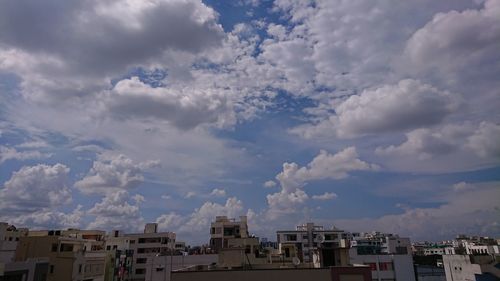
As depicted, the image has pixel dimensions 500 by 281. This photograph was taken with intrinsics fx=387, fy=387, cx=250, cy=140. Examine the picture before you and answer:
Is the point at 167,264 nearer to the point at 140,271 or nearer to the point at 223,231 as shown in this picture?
the point at 223,231

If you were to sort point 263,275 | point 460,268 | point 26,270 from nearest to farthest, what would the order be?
1. point 263,275
2. point 26,270
3. point 460,268

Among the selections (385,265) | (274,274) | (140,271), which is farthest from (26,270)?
(385,265)

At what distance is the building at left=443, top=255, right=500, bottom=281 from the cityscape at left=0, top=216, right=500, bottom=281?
13 centimetres

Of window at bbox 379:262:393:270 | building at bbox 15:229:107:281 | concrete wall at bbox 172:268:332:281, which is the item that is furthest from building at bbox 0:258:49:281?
window at bbox 379:262:393:270

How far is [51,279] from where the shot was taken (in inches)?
2507

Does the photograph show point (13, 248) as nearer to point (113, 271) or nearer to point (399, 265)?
point (113, 271)

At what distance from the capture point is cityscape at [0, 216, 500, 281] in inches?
1357

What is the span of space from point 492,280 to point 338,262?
26.5 m

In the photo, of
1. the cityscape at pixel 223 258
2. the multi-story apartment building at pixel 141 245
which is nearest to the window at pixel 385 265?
the cityscape at pixel 223 258

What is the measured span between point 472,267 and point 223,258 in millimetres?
37673

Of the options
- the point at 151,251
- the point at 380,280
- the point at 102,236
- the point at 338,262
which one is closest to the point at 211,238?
the point at 151,251

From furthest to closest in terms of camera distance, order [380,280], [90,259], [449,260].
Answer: [380,280]
[90,259]
[449,260]

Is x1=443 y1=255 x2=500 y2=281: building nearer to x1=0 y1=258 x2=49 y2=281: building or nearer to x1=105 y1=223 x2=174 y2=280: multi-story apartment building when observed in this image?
x1=0 y1=258 x2=49 y2=281: building

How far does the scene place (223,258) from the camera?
4662cm
